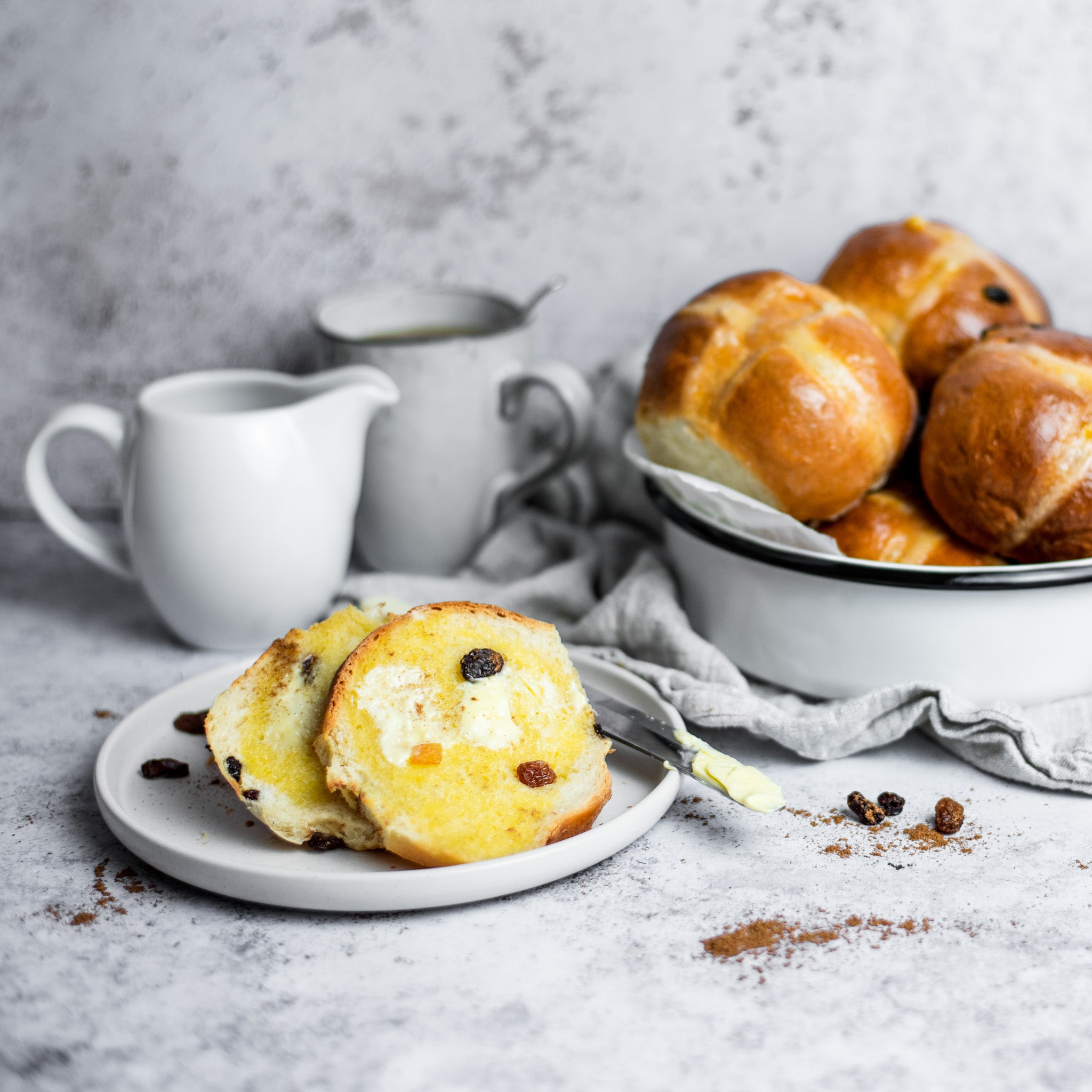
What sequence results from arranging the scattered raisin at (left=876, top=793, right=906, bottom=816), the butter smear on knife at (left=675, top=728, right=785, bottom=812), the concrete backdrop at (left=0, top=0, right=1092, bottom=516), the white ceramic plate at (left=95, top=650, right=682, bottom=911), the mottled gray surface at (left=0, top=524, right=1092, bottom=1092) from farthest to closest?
the concrete backdrop at (left=0, top=0, right=1092, bottom=516) → the scattered raisin at (left=876, top=793, right=906, bottom=816) → the butter smear on knife at (left=675, top=728, right=785, bottom=812) → the white ceramic plate at (left=95, top=650, right=682, bottom=911) → the mottled gray surface at (left=0, top=524, right=1092, bottom=1092)

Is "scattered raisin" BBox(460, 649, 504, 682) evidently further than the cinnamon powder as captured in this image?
Yes

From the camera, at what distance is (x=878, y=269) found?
1.56 metres

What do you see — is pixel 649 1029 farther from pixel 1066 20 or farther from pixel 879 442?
pixel 1066 20

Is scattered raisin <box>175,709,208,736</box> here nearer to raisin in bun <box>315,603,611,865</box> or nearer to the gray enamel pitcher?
raisin in bun <box>315,603,611,865</box>

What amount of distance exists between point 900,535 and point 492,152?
105 centimetres

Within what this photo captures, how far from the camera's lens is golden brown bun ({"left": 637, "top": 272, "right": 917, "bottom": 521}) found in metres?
1.36

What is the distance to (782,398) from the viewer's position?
1.36 metres

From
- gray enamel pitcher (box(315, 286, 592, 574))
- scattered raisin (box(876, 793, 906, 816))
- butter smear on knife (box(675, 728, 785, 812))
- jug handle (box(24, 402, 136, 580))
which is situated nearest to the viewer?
butter smear on knife (box(675, 728, 785, 812))

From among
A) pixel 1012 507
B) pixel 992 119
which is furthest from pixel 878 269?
pixel 992 119

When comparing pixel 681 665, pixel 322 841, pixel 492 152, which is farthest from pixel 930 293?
pixel 322 841

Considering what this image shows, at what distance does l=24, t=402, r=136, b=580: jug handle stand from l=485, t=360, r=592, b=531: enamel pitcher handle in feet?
1.94

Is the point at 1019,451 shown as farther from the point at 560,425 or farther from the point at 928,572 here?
the point at 560,425

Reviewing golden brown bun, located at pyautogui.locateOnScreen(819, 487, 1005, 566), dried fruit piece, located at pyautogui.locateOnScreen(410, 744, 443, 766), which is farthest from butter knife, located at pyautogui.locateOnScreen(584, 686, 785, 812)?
golden brown bun, located at pyautogui.locateOnScreen(819, 487, 1005, 566)

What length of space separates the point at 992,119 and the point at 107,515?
180 centimetres
